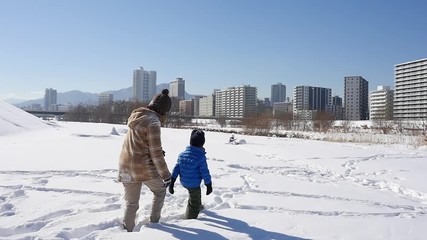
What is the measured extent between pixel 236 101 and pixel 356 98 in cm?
4373

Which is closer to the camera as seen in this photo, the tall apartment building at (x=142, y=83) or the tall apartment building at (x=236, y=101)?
the tall apartment building at (x=236, y=101)

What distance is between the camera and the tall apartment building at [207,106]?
143750 mm

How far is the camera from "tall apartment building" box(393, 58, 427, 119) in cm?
9900

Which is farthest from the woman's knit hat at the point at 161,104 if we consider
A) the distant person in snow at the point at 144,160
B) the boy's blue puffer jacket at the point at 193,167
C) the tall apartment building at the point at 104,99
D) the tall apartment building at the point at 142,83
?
the tall apartment building at the point at 142,83

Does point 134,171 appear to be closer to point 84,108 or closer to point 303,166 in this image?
point 303,166

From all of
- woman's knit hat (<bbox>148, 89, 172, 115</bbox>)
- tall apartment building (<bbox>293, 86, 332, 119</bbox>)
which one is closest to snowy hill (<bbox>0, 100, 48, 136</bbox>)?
woman's knit hat (<bbox>148, 89, 172, 115</bbox>)

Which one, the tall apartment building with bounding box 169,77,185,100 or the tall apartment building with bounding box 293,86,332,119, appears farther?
the tall apartment building with bounding box 169,77,185,100

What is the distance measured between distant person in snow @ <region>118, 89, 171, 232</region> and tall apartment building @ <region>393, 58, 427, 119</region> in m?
105

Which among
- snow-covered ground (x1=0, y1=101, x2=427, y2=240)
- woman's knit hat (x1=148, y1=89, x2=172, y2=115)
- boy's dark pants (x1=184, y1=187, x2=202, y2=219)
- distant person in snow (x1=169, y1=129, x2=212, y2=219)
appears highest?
woman's knit hat (x1=148, y1=89, x2=172, y2=115)

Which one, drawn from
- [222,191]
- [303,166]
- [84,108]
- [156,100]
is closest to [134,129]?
[156,100]

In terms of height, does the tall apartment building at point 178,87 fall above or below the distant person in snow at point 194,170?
above

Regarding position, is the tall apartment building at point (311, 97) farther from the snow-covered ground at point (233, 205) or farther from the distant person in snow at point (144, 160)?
the distant person in snow at point (144, 160)

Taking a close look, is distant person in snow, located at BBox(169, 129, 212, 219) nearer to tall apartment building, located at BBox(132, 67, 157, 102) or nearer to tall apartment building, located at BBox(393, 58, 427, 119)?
tall apartment building, located at BBox(393, 58, 427, 119)

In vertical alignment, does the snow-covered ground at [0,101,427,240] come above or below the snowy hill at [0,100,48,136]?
below
